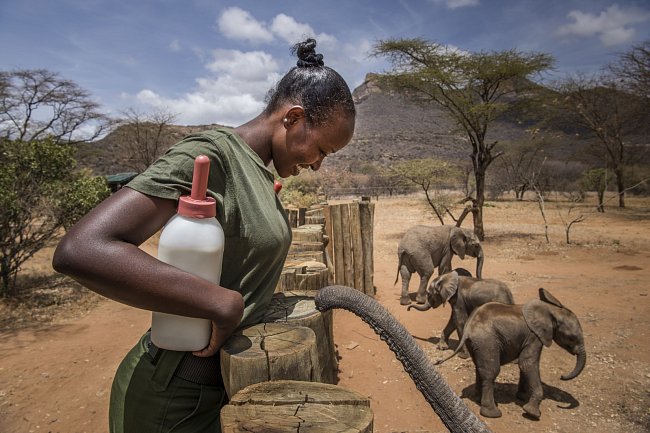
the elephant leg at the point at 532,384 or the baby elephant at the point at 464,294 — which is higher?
the baby elephant at the point at 464,294

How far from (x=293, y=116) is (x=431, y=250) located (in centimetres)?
604

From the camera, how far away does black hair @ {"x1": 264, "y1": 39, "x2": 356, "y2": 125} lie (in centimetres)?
130

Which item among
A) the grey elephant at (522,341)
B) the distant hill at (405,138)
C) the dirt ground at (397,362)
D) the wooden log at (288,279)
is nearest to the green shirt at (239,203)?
the wooden log at (288,279)

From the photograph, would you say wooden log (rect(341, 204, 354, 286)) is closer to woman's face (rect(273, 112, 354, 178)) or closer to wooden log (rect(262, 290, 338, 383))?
wooden log (rect(262, 290, 338, 383))

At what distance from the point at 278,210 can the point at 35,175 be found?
8575mm

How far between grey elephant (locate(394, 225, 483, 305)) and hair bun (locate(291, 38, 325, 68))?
5.82 m

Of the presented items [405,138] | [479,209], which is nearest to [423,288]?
[479,209]

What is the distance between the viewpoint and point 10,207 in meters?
6.82

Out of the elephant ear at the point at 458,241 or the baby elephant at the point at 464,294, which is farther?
the elephant ear at the point at 458,241

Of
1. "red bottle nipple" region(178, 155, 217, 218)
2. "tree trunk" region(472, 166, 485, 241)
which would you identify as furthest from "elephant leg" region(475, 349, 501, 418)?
"tree trunk" region(472, 166, 485, 241)

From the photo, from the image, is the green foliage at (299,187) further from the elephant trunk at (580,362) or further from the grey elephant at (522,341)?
the elephant trunk at (580,362)

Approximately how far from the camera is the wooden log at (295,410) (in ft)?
2.70

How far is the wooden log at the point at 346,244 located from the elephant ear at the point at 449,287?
64.3 inches

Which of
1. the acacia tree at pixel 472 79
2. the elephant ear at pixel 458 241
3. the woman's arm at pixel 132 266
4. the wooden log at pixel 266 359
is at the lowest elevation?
the elephant ear at pixel 458 241
